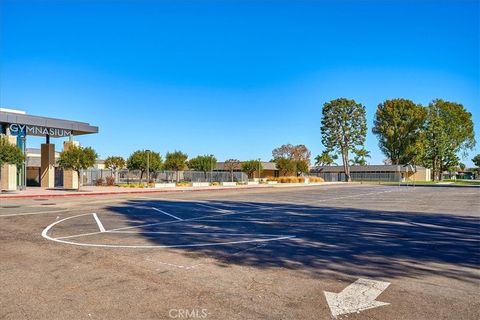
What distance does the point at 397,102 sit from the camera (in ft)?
314

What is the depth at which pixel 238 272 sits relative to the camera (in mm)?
6680

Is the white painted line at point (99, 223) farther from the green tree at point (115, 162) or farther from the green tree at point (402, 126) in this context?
the green tree at point (402, 126)

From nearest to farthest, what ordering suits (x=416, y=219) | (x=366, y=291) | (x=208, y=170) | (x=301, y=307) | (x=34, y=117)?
(x=301, y=307) → (x=366, y=291) → (x=416, y=219) → (x=34, y=117) → (x=208, y=170)

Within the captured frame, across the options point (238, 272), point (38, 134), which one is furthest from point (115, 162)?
point (238, 272)

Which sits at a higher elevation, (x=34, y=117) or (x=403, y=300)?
(x=34, y=117)

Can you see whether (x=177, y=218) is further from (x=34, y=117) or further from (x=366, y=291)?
(x=34, y=117)

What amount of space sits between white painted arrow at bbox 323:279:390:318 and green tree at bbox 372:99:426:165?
94477 millimetres

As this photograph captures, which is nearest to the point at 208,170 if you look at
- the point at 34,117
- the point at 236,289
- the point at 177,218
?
the point at 34,117

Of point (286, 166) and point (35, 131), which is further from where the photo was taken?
point (286, 166)

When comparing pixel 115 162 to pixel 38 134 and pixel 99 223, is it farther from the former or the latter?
pixel 99 223

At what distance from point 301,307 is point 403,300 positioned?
1.39 m

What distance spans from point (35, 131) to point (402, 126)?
81989 mm

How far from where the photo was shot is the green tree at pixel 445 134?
8775 centimetres

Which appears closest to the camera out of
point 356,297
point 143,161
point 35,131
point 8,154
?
point 356,297
